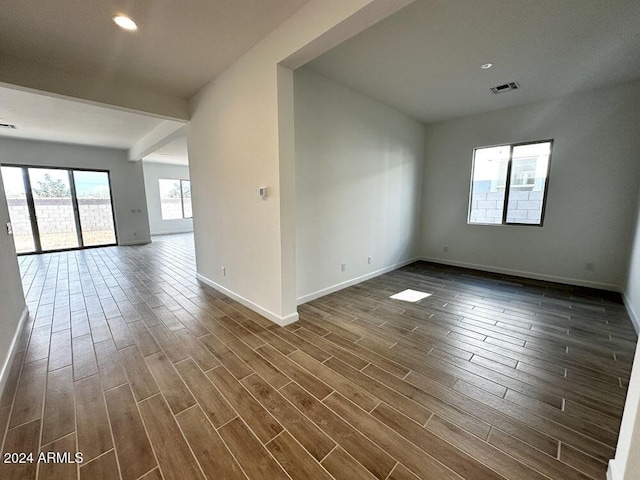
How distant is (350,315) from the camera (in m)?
3.02

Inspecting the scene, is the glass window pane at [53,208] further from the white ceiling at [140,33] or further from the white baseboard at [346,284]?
the white baseboard at [346,284]

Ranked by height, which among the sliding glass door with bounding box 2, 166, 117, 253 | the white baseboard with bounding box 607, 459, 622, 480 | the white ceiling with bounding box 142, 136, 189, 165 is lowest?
the white baseboard with bounding box 607, 459, 622, 480

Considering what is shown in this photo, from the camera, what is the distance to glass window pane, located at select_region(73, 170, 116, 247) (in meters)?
7.18

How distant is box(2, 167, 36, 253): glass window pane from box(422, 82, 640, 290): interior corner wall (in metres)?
10.2

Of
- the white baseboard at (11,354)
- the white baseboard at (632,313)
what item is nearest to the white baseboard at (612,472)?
the white baseboard at (632,313)

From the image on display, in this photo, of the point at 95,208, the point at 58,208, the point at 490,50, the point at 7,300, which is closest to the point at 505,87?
the point at 490,50

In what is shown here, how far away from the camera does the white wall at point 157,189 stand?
955cm

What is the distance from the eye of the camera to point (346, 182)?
377 centimetres

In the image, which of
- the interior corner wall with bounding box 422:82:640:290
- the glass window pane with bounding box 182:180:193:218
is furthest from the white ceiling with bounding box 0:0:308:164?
the glass window pane with bounding box 182:180:193:218

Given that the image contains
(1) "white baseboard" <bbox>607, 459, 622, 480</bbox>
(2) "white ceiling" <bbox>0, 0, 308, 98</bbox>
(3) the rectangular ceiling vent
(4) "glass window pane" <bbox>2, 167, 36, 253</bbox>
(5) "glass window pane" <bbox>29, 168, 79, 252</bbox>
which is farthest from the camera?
(5) "glass window pane" <bbox>29, 168, 79, 252</bbox>

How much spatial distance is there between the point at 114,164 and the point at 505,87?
9.79 meters

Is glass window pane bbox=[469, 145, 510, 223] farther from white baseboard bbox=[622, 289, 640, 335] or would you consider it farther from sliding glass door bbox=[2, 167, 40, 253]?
sliding glass door bbox=[2, 167, 40, 253]

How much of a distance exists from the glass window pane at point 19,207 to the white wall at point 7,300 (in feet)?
17.2

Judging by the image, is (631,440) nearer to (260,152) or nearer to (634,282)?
(260,152)
